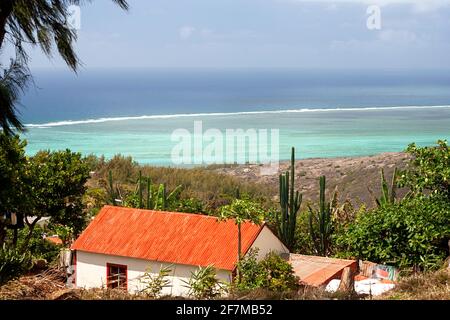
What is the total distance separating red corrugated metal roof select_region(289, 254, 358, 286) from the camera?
44.0 ft

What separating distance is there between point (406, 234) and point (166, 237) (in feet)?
18.0

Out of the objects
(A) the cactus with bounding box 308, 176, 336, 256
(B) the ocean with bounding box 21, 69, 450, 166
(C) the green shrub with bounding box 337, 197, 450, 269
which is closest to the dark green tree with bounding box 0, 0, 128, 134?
(C) the green shrub with bounding box 337, 197, 450, 269

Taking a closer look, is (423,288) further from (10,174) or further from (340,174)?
(340,174)

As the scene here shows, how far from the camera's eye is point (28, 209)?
1382cm

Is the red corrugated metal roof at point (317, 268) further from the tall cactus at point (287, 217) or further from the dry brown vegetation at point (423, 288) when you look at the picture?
the dry brown vegetation at point (423, 288)

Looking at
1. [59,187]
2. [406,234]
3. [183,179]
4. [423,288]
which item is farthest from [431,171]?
[183,179]

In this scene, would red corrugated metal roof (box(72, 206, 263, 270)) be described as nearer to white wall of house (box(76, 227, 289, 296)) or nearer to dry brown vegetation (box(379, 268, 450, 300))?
white wall of house (box(76, 227, 289, 296))

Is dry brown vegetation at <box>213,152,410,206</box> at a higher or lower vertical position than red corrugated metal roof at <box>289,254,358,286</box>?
higher

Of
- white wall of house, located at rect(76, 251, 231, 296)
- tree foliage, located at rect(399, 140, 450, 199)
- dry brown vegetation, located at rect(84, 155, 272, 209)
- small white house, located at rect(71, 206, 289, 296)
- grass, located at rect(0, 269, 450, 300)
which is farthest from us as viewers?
dry brown vegetation, located at rect(84, 155, 272, 209)

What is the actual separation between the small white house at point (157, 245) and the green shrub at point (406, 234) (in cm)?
260

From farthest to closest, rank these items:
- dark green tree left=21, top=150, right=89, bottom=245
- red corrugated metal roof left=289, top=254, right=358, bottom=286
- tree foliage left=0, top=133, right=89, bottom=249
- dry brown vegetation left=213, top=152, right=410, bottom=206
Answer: dry brown vegetation left=213, top=152, right=410, bottom=206
dark green tree left=21, top=150, right=89, bottom=245
tree foliage left=0, top=133, right=89, bottom=249
red corrugated metal roof left=289, top=254, right=358, bottom=286
